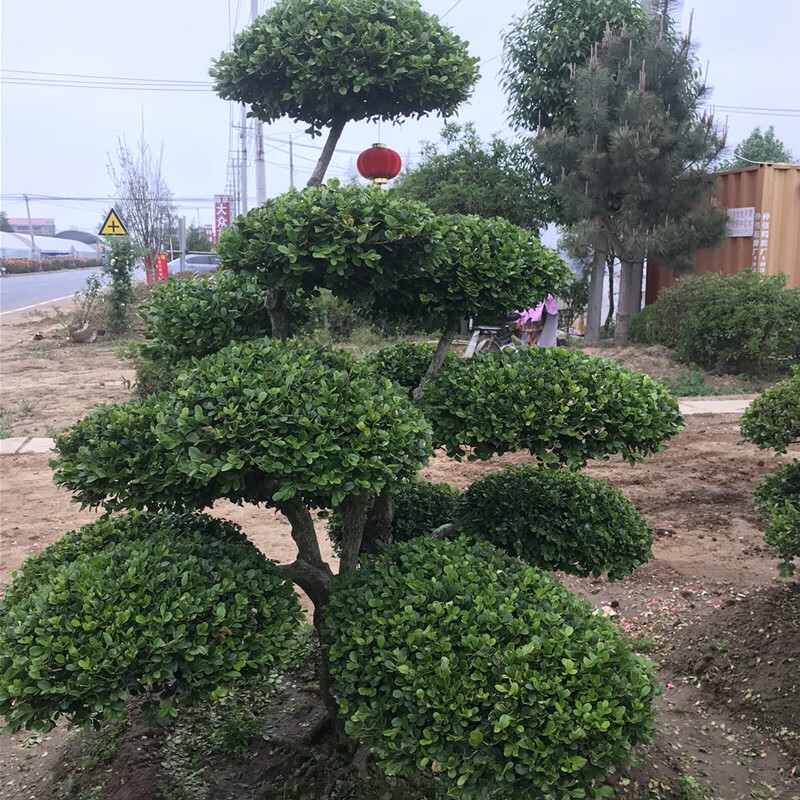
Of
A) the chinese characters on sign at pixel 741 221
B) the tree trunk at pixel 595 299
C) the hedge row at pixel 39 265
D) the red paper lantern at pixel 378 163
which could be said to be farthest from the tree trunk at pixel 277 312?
the hedge row at pixel 39 265

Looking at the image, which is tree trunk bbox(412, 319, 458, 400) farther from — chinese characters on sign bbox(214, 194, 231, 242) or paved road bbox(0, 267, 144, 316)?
paved road bbox(0, 267, 144, 316)

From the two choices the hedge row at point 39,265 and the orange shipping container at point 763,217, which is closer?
the orange shipping container at point 763,217

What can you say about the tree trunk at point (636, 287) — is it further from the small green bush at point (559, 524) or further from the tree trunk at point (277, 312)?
the tree trunk at point (277, 312)

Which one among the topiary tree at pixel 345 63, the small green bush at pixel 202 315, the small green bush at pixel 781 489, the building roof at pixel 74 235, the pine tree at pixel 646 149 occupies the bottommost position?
the small green bush at pixel 781 489

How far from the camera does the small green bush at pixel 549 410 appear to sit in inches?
94.6

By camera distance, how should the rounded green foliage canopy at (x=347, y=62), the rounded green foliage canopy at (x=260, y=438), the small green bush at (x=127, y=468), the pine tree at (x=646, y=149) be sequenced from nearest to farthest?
the rounded green foliage canopy at (x=260, y=438) → the small green bush at (x=127, y=468) → the rounded green foliage canopy at (x=347, y=62) → the pine tree at (x=646, y=149)

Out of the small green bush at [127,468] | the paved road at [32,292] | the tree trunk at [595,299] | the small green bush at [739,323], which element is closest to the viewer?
the small green bush at [127,468]

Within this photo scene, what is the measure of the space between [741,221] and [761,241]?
512 millimetres

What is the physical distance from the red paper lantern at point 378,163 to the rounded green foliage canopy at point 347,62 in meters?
0.19

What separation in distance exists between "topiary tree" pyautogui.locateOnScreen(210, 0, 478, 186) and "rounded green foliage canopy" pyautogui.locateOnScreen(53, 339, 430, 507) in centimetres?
103

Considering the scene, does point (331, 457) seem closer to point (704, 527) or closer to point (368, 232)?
point (368, 232)

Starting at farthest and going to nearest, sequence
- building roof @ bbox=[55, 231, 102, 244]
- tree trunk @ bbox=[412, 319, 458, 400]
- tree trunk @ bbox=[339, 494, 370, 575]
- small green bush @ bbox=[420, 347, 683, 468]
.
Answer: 1. building roof @ bbox=[55, 231, 102, 244]
2. tree trunk @ bbox=[412, 319, 458, 400]
3. tree trunk @ bbox=[339, 494, 370, 575]
4. small green bush @ bbox=[420, 347, 683, 468]

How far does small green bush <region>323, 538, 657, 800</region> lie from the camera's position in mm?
1771

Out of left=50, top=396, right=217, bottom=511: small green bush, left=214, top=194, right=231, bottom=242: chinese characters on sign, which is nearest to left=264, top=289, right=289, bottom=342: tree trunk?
left=50, top=396, right=217, bottom=511: small green bush
